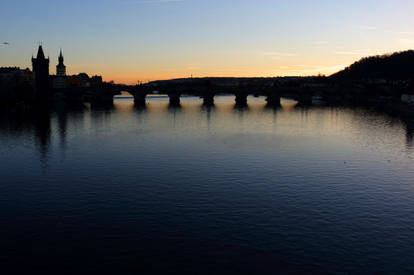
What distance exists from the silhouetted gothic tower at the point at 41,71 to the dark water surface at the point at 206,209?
13814 centimetres

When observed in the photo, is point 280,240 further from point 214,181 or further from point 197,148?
point 197,148

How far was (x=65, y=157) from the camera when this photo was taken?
47.4m

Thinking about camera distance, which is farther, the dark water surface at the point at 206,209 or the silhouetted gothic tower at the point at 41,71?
the silhouetted gothic tower at the point at 41,71

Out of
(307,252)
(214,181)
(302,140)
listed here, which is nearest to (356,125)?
(302,140)

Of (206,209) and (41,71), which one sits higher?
(41,71)

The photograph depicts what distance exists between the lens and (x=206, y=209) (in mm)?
27922

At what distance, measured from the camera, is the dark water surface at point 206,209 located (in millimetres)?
20422

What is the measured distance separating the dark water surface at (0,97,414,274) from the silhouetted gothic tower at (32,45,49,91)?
453 ft

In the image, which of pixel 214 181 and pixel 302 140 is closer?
pixel 214 181

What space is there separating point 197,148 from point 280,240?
3176 centimetres

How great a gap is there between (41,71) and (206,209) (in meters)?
182

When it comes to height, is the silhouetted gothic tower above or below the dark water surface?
above

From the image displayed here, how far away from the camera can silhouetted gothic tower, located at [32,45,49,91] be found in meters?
183

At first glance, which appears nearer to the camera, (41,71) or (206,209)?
(206,209)
